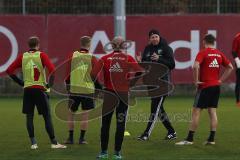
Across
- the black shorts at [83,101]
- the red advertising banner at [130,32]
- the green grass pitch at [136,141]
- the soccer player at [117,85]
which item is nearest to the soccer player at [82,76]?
the black shorts at [83,101]

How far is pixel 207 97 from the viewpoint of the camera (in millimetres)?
13672

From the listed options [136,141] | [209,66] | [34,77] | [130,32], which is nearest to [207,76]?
[209,66]

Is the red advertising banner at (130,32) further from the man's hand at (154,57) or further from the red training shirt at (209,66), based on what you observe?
the red training shirt at (209,66)

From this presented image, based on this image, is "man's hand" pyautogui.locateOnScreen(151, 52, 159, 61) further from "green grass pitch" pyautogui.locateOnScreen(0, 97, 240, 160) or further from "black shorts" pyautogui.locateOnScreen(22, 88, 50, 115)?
"black shorts" pyautogui.locateOnScreen(22, 88, 50, 115)

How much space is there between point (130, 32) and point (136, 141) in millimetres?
10994

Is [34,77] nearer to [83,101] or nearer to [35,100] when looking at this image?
[35,100]

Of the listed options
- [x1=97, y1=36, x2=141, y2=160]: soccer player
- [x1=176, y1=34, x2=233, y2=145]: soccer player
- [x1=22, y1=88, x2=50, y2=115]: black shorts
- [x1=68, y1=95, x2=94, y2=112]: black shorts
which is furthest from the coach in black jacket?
[x1=97, y1=36, x2=141, y2=160]: soccer player

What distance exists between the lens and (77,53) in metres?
13.8

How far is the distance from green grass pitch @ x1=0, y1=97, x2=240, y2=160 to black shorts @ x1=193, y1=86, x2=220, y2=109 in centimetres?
74

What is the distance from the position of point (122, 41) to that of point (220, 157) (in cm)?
245

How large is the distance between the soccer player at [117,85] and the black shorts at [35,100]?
1.55m

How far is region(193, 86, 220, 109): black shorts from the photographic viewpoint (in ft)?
44.8

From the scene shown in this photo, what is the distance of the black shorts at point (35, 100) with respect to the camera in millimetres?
13172

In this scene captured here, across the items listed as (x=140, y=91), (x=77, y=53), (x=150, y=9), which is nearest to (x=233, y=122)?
(x=77, y=53)
